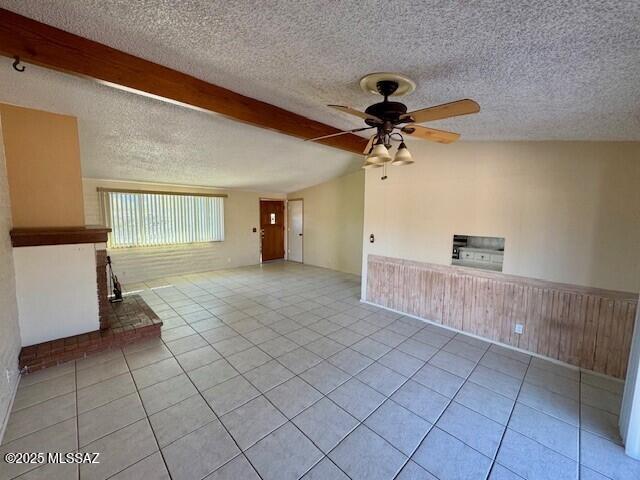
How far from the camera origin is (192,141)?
12.0ft

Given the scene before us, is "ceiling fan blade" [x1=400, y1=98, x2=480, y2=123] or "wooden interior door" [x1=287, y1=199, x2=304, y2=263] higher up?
"ceiling fan blade" [x1=400, y1=98, x2=480, y2=123]

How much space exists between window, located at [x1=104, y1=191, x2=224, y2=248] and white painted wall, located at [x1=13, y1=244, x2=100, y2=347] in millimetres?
2913

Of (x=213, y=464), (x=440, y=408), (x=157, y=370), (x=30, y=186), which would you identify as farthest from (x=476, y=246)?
(x=30, y=186)

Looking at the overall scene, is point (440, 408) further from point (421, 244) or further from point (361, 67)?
point (361, 67)

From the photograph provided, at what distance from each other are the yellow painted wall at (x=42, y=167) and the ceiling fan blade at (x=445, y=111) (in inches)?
134

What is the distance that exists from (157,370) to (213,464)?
133cm

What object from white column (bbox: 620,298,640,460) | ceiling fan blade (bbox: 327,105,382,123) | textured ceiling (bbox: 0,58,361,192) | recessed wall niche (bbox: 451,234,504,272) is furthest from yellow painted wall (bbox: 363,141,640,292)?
ceiling fan blade (bbox: 327,105,382,123)

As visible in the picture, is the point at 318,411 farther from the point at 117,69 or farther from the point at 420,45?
the point at 117,69

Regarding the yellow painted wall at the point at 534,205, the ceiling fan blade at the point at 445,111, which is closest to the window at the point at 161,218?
the yellow painted wall at the point at 534,205

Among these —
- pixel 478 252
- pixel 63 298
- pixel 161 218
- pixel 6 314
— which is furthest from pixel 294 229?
pixel 6 314

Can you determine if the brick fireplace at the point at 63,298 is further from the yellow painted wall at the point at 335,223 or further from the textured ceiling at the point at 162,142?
the yellow painted wall at the point at 335,223

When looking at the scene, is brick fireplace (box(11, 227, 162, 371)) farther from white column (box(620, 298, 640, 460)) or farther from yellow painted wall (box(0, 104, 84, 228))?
white column (box(620, 298, 640, 460))

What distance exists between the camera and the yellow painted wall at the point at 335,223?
6480 mm

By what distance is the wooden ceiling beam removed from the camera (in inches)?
65.5
